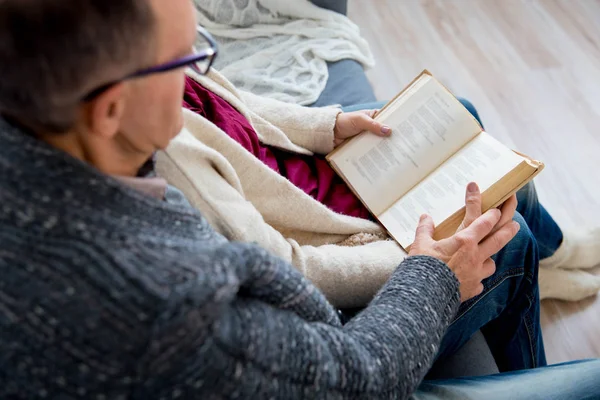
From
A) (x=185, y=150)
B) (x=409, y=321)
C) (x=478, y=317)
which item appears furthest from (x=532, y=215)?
(x=185, y=150)

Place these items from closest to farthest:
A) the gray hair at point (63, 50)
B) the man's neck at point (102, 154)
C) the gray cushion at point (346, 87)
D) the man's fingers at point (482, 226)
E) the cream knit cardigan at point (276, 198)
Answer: the gray hair at point (63, 50) < the man's neck at point (102, 154) < the cream knit cardigan at point (276, 198) < the man's fingers at point (482, 226) < the gray cushion at point (346, 87)

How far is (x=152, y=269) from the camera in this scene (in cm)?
60

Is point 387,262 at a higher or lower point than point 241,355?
lower

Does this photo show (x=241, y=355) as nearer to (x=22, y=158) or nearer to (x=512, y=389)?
(x=22, y=158)

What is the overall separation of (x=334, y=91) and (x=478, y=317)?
719 millimetres

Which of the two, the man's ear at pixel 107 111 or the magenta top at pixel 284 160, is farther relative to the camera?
the magenta top at pixel 284 160

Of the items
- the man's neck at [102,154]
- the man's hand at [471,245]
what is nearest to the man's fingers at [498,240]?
the man's hand at [471,245]

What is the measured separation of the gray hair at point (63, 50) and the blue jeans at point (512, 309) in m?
0.74

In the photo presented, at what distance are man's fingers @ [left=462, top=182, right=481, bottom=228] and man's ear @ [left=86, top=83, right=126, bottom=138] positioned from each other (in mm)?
614

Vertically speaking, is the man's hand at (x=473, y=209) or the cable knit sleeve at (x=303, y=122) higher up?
the cable knit sleeve at (x=303, y=122)

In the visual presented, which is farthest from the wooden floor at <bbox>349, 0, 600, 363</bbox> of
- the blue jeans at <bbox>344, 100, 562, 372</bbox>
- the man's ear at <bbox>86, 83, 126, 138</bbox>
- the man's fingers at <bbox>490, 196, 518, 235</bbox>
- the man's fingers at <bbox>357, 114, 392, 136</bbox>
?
the man's ear at <bbox>86, 83, 126, 138</bbox>

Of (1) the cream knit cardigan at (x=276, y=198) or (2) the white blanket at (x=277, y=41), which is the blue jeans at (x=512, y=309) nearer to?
(1) the cream knit cardigan at (x=276, y=198)

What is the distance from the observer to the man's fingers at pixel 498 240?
101cm

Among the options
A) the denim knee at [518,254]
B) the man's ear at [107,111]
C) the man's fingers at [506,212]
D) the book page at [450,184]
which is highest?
the man's ear at [107,111]
